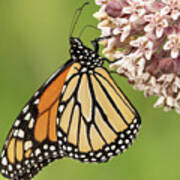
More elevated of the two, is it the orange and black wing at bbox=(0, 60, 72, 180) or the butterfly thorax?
the butterfly thorax

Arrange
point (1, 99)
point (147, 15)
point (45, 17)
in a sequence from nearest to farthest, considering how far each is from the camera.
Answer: point (147, 15)
point (1, 99)
point (45, 17)

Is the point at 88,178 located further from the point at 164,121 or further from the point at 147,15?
the point at 147,15

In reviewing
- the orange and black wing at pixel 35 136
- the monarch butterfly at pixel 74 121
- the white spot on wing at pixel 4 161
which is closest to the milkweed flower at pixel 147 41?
the monarch butterfly at pixel 74 121

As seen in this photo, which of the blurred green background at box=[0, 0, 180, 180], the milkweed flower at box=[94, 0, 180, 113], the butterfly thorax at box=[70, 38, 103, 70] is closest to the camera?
the milkweed flower at box=[94, 0, 180, 113]

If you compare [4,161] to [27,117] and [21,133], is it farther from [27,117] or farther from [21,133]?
[27,117]

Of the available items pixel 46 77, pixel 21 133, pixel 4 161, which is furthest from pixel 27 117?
pixel 46 77

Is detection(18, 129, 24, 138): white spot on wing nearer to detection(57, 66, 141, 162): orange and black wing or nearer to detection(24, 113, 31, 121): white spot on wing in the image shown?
detection(24, 113, 31, 121): white spot on wing

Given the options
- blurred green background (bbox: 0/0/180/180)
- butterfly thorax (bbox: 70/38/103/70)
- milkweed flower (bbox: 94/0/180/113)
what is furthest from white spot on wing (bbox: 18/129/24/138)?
blurred green background (bbox: 0/0/180/180)

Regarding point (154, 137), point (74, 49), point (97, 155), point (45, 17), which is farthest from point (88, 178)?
point (45, 17)
